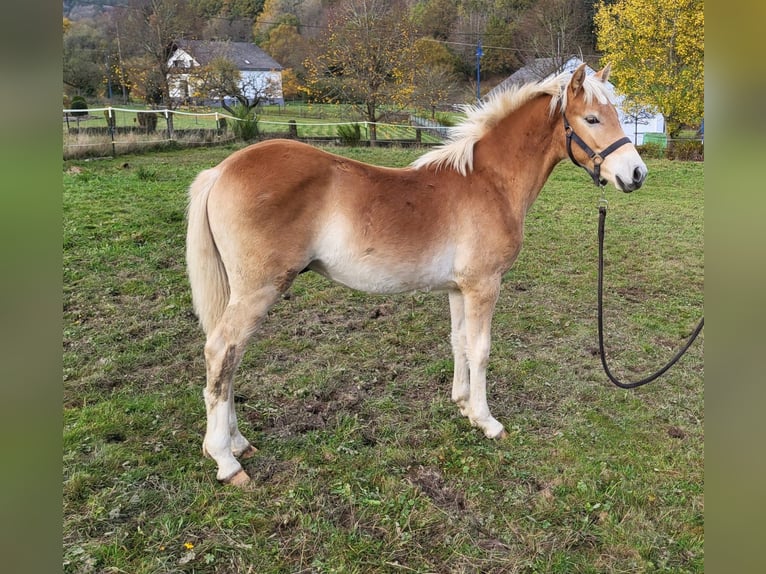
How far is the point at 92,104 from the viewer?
23484 millimetres

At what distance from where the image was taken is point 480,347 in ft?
10.3

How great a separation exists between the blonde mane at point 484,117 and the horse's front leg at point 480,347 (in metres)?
0.80

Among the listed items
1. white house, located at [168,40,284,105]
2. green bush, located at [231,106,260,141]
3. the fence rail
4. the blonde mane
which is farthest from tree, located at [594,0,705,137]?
the blonde mane

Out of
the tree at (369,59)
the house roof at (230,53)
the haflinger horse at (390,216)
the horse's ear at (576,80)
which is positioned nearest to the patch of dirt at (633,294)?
the haflinger horse at (390,216)

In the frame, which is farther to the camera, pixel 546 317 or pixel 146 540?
pixel 546 317

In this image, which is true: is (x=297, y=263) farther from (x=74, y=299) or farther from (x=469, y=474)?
(x=74, y=299)

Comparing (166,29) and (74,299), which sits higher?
(166,29)

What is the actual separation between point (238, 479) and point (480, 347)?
162 centimetres

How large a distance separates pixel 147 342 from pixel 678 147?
704 inches

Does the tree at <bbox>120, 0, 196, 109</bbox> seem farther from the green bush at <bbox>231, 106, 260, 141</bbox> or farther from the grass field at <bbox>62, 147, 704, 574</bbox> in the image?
the grass field at <bbox>62, 147, 704, 574</bbox>

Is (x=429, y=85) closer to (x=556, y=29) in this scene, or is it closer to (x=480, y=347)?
(x=556, y=29)

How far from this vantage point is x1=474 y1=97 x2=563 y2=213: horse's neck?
121 inches

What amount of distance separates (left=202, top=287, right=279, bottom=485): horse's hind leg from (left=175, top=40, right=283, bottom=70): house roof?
21.9 m
